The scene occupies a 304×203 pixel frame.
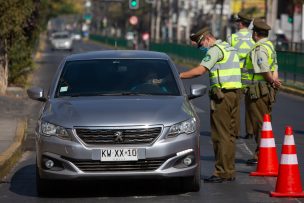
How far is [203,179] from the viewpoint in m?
12.2

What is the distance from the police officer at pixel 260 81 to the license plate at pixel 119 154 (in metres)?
3.56

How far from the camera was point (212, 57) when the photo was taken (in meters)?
11.8

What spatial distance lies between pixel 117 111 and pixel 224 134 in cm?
168

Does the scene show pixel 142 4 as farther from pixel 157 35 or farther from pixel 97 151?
pixel 97 151

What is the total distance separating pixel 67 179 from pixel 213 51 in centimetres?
236

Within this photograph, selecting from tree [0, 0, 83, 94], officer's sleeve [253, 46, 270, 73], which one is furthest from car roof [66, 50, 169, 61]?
tree [0, 0, 83, 94]

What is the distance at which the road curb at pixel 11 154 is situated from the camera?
13.2 m

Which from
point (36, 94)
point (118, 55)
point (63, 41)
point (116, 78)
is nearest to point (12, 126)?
point (118, 55)

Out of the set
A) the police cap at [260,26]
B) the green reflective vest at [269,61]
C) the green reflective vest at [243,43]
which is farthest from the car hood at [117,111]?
the green reflective vest at [243,43]

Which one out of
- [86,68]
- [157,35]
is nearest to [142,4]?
[157,35]

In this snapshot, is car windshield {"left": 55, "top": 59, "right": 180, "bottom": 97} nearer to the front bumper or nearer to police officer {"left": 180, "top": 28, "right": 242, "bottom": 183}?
police officer {"left": 180, "top": 28, "right": 242, "bottom": 183}

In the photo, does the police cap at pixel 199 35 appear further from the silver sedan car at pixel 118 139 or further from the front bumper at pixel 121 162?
the front bumper at pixel 121 162

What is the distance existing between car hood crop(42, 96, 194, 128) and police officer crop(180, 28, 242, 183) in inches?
24.8

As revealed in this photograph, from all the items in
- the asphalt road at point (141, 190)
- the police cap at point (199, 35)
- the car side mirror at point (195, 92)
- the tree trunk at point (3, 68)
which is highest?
the police cap at point (199, 35)
